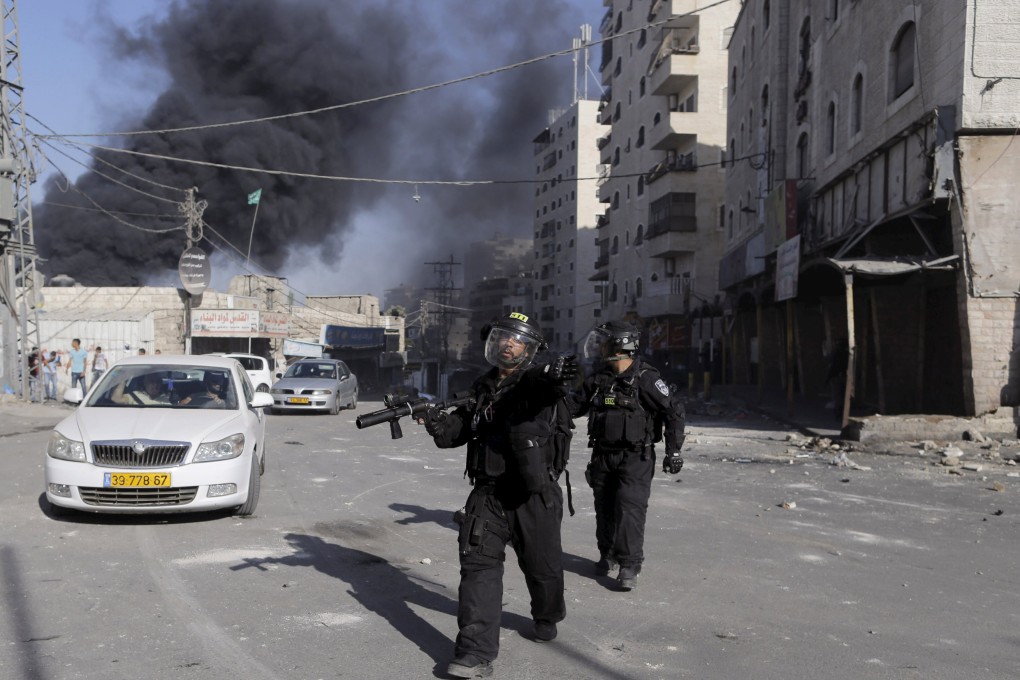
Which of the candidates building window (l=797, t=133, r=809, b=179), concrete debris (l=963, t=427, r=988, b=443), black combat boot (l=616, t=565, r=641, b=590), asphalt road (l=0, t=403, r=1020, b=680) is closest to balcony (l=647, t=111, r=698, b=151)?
building window (l=797, t=133, r=809, b=179)

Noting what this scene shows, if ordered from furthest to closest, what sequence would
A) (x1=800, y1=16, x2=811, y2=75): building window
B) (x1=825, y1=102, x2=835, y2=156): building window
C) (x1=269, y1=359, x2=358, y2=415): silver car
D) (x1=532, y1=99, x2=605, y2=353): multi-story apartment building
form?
1. (x1=532, y1=99, x2=605, y2=353): multi-story apartment building
2. (x1=800, y1=16, x2=811, y2=75): building window
3. (x1=825, y1=102, x2=835, y2=156): building window
4. (x1=269, y1=359, x2=358, y2=415): silver car

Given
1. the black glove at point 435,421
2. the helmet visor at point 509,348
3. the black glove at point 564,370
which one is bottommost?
the black glove at point 435,421

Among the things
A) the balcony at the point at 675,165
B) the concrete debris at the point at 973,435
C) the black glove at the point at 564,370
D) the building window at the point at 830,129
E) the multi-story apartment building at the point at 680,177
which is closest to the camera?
the black glove at the point at 564,370

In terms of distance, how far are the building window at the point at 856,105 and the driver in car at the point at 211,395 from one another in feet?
51.7

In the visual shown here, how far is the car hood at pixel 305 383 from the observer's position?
65.1 feet

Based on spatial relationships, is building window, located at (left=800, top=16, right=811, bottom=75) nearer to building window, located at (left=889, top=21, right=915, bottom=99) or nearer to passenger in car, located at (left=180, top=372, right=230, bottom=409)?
building window, located at (left=889, top=21, right=915, bottom=99)

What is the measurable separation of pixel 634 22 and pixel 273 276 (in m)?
25.7

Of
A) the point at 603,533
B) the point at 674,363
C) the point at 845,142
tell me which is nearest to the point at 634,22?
the point at 674,363

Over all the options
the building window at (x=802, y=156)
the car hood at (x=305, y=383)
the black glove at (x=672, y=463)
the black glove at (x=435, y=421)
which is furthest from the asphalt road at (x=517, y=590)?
the building window at (x=802, y=156)

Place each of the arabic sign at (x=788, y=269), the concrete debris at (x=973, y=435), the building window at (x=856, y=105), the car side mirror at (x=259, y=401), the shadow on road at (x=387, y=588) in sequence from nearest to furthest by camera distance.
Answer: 1. the shadow on road at (x=387, y=588)
2. the car side mirror at (x=259, y=401)
3. the concrete debris at (x=973, y=435)
4. the arabic sign at (x=788, y=269)
5. the building window at (x=856, y=105)

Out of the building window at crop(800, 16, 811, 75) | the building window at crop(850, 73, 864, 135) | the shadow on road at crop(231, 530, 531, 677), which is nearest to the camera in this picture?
the shadow on road at crop(231, 530, 531, 677)

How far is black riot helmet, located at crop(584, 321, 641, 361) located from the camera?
585 cm

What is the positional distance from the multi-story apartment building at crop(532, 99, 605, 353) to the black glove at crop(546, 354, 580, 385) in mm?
65298

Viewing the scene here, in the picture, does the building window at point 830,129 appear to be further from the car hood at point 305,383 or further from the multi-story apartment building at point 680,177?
the multi-story apartment building at point 680,177
